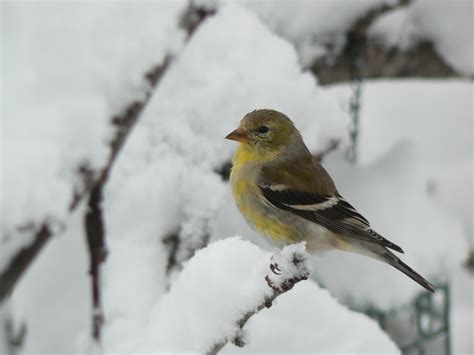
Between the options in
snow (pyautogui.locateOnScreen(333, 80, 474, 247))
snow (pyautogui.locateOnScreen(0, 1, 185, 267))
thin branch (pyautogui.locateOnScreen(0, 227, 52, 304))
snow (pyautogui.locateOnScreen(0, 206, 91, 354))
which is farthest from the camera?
snow (pyautogui.locateOnScreen(333, 80, 474, 247))

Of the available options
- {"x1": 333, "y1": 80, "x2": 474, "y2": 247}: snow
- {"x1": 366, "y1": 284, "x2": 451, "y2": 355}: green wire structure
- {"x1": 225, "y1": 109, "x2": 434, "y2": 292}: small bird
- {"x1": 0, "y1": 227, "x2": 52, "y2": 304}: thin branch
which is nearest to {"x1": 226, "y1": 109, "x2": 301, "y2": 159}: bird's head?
{"x1": 225, "y1": 109, "x2": 434, "y2": 292}: small bird

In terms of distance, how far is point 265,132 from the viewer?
2.70 meters

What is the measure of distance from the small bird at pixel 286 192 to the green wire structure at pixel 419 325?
133 centimetres

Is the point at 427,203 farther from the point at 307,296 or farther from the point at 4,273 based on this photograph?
the point at 4,273

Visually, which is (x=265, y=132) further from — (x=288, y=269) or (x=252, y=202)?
(x=288, y=269)

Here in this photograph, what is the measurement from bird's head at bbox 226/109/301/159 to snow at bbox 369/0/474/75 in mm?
1976

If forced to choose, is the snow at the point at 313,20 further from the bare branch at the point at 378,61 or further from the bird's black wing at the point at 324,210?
the bird's black wing at the point at 324,210

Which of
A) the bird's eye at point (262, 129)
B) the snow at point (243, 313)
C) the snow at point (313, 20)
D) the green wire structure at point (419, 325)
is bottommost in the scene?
the snow at point (243, 313)

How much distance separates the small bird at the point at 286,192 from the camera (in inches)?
109

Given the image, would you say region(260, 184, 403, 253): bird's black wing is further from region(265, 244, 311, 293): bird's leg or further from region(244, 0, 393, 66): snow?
region(244, 0, 393, 66): snow

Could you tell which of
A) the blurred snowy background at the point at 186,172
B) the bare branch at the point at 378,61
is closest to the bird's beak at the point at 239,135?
the blurred snowy background at the point at 186,172

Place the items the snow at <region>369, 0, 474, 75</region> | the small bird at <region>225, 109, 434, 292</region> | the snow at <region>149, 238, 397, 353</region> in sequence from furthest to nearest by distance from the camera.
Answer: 1. the snow at <region>369, 0, 474, 75</region>
2. the small bird at <region>225, 109, 434, 292</region>
3. the snow at <region>149, 238, 397, 353</region>

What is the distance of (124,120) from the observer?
3025 millimetres

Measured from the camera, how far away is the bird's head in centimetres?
257
